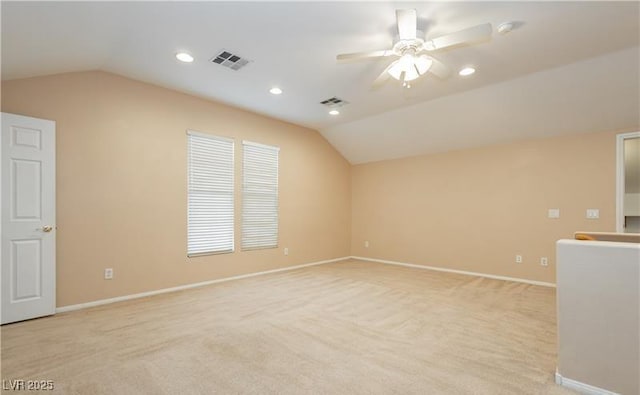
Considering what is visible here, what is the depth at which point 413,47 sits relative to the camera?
266cm

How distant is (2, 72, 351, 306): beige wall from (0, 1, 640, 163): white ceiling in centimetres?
28

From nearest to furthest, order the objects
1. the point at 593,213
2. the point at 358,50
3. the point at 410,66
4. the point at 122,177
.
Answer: the point at 410,66, the point at 358,50, the point at 122,177, the point at 593,213

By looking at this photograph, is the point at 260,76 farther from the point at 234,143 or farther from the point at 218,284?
the point at 218,284

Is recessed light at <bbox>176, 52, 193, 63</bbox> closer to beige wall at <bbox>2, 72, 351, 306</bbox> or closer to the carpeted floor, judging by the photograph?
beige wall at <bbox>2, 72, 351, 306</bbox>

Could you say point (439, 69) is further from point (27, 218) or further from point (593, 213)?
point (27, 218)

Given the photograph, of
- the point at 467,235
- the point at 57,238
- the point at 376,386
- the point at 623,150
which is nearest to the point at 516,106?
the point at 623,150

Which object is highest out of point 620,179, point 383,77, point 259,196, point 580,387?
point 383,77

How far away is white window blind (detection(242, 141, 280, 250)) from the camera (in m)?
5.26

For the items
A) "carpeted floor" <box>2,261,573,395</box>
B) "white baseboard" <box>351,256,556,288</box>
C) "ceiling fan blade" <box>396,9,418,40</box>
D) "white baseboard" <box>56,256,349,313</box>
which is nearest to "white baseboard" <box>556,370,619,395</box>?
"carpeted floor" <box>2,261,573,395</box>

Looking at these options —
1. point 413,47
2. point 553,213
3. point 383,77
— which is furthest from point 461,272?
point 413,47

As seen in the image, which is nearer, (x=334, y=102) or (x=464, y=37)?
(x=464, y=37)

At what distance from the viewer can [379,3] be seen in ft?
7.73

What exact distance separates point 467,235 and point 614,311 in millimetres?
3783

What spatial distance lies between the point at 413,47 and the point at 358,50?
0.67 meters
